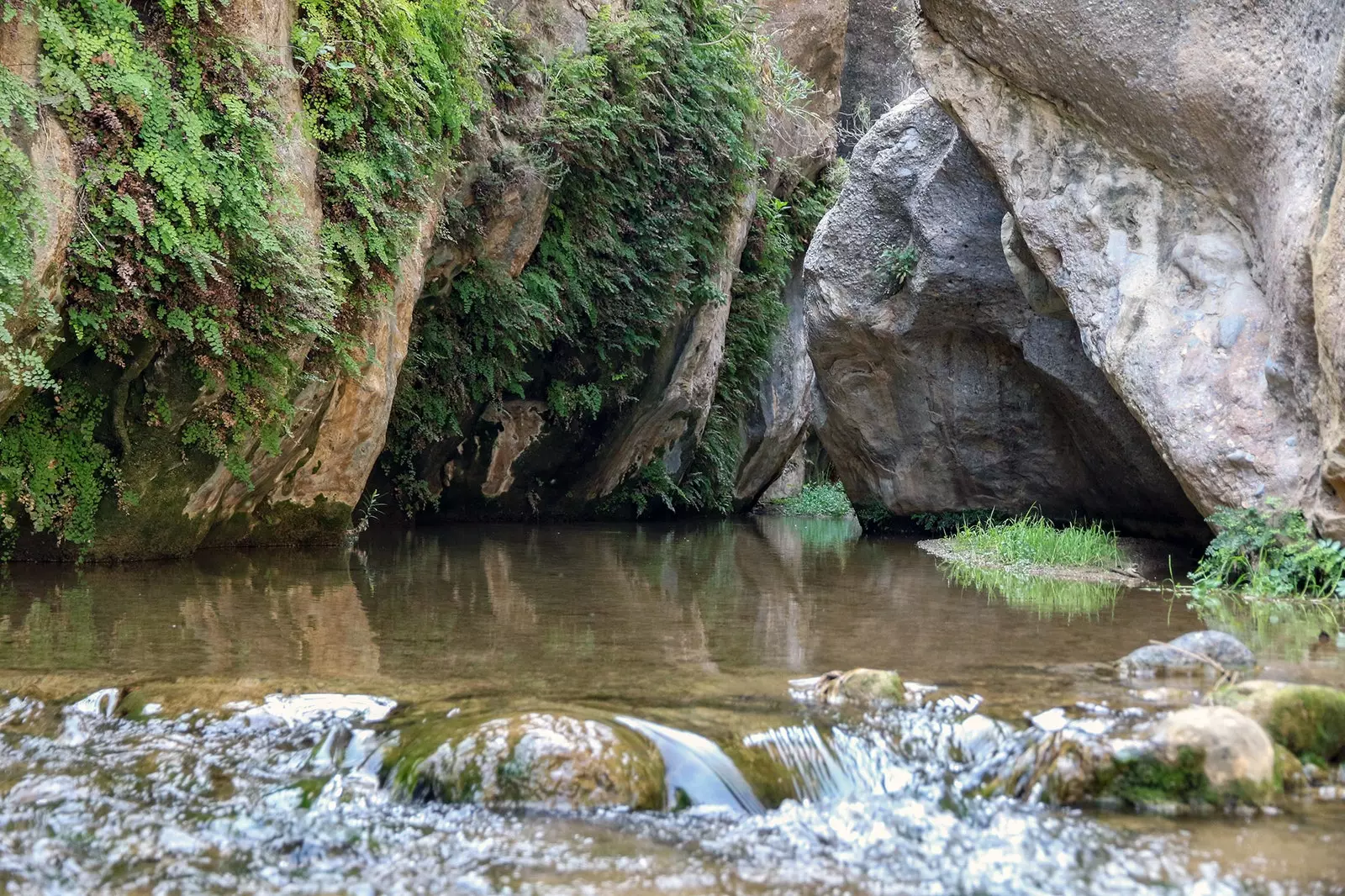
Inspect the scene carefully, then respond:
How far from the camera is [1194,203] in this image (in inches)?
321

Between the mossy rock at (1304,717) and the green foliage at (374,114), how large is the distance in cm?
671

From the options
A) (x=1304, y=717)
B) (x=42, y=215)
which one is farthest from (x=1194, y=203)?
(x=42, y=215)

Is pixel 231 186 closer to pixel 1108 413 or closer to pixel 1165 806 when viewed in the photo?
pixel 1165 806

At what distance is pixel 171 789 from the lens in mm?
3350

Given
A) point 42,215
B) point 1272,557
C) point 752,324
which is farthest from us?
point 752,324

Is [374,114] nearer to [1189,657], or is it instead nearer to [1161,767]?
[1189,657]

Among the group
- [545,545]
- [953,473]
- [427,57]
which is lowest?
[545,545]

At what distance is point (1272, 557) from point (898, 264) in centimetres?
614

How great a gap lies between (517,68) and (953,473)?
23.6 ft

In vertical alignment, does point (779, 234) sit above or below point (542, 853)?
above

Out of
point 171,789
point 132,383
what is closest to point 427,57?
point 132,383

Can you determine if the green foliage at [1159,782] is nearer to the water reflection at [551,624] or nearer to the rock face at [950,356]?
the water reflection at [551,624]

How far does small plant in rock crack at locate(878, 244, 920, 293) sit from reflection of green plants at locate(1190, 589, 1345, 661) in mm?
5925

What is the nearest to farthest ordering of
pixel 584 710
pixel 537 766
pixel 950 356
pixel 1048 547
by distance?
pixel 537 766 < pixel 584 710 < pixel 1048 547 < pixel 950 356
